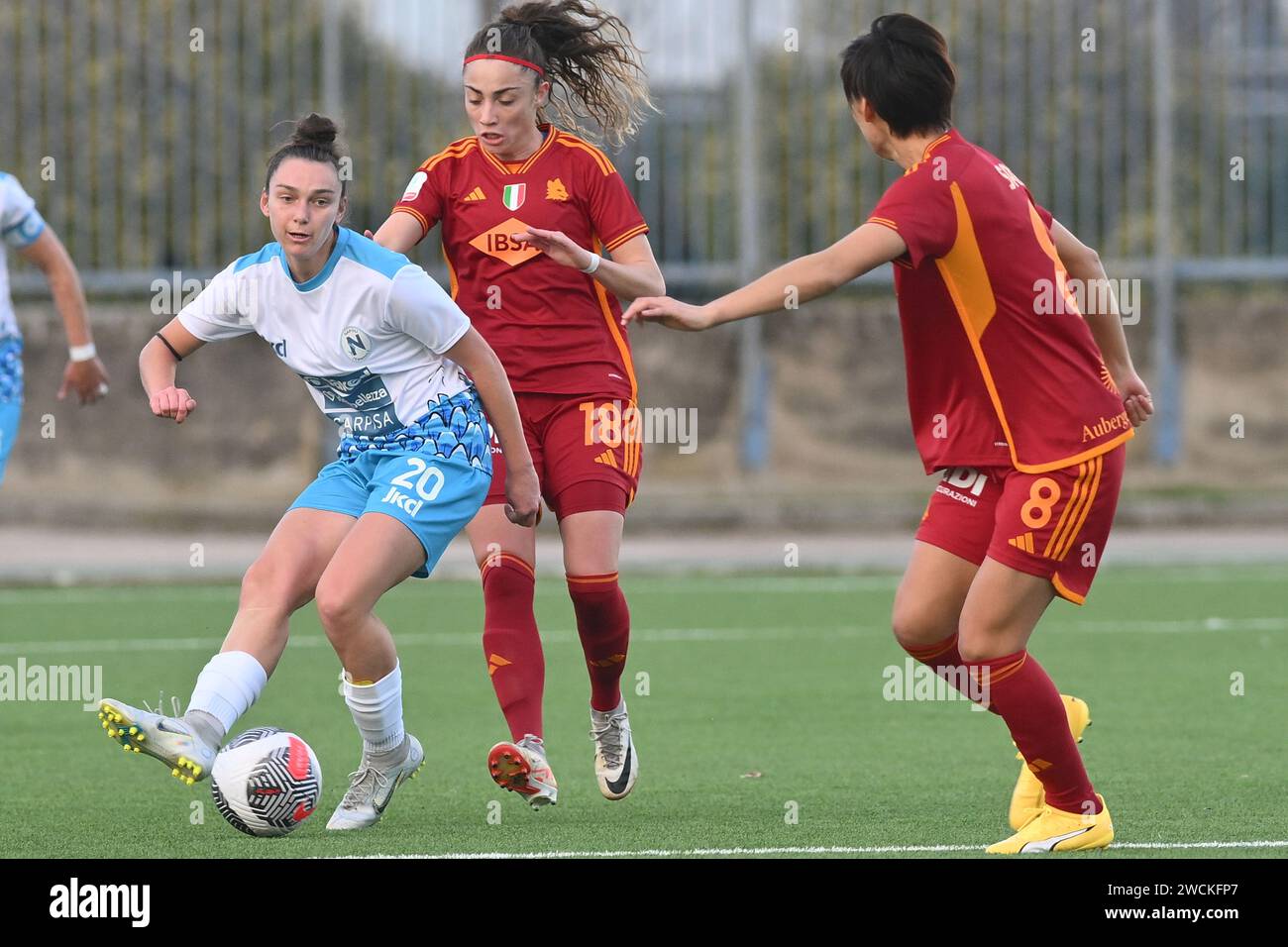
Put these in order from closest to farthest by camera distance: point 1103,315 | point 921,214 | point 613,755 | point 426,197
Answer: point 921,214, point 1103,315, point 613,755, point 426,197

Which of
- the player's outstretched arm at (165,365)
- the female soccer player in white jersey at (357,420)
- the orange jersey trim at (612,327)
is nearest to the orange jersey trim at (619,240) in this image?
the orange jersey trim at (612,327)

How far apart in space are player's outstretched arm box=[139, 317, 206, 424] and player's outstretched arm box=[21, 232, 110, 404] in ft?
4.60

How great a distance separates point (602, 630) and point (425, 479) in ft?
3.35

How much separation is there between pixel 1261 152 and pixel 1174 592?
6.45 meters

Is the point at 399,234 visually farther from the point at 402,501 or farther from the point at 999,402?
the point at 999,402

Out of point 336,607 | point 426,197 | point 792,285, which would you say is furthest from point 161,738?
point 426,197

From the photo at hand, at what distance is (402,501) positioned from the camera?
568cm

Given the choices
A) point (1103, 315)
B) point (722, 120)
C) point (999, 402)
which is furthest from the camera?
point (722, 120)

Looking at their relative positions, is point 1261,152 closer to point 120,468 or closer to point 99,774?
point 120,468

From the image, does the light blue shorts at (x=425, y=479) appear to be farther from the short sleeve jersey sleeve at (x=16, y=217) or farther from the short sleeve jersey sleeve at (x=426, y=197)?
the short sleeve jersey sleeve at (x=16, y=217)

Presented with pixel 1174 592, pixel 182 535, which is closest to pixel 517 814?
pixel 1174 592

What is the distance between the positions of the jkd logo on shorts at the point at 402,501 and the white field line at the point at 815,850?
915 millimetres

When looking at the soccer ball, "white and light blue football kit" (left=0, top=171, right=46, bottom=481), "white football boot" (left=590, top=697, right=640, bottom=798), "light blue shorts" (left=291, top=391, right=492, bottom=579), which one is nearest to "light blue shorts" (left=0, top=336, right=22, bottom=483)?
"white and light blue football kit" (left=0, top=171, right=46, bottom=481)

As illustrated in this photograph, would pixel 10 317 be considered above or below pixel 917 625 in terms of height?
above
